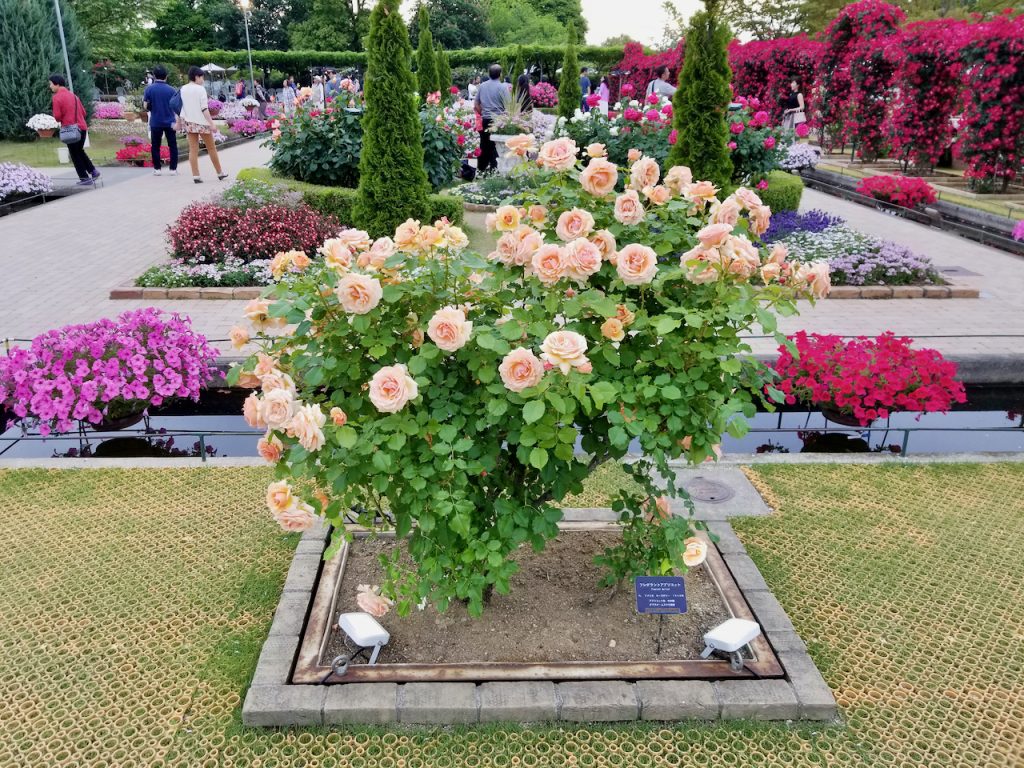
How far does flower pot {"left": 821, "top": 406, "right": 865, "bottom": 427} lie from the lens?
5402 mm

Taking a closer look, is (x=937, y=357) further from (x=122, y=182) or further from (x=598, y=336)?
(x=122, y=182)

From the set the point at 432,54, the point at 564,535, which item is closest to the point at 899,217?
the point at 432,54

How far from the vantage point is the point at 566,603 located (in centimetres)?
328

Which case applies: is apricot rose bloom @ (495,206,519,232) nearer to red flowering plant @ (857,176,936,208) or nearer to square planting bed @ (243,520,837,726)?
square planting bed @ (243,520,837,726)

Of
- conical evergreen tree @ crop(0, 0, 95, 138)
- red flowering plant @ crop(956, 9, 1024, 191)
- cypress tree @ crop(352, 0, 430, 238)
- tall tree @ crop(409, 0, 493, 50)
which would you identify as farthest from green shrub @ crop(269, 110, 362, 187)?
tall tree @ crop(409, 0, 493, 50)

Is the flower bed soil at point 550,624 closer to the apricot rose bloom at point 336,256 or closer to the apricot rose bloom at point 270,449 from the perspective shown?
the apricot rose bloom at point 270,449

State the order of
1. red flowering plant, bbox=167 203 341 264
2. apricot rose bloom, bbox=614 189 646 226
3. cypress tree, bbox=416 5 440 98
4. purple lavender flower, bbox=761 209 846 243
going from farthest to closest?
cypress tree, bbox=416 5 440 98, purple lavender flower, bbox=761 209 846 243, red flowering plant, bbox=167 203 341 264, apricot rose bloom, bbox=614 189 646 226

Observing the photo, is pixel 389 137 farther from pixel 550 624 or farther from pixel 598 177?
pixel 550 624

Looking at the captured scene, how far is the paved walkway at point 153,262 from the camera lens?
6953mm

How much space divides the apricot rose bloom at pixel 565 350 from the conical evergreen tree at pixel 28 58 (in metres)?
23.0

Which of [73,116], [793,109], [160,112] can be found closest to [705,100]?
[160,112]

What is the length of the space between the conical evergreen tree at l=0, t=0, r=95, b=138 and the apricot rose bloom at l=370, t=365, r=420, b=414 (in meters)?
22.8

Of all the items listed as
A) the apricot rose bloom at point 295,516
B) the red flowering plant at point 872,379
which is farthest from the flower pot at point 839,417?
the apricot rose bloom at point 295,516

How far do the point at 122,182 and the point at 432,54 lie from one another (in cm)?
650
